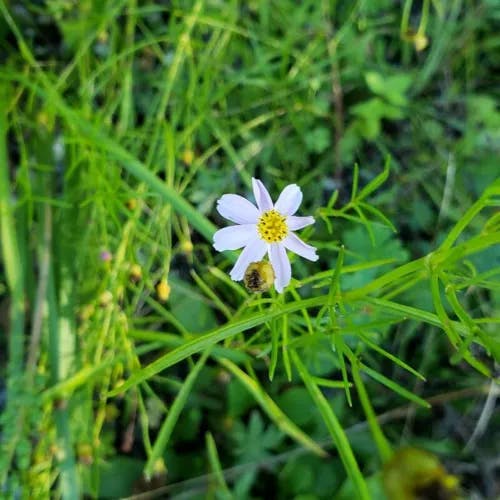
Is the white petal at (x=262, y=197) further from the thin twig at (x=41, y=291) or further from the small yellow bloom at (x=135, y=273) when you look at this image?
the thin twig at (x=41, y=291)

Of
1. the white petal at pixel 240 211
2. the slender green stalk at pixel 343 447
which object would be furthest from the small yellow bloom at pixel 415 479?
the white petal at pixel 240 211

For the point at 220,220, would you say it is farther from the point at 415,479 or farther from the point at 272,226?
the point at 415,479

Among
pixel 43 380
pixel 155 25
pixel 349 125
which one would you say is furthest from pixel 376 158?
pixel 43 380

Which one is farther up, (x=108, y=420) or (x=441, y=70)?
(x=441, y=70)

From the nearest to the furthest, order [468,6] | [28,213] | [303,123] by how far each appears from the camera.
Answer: [28,213], [303,123], [468,6]

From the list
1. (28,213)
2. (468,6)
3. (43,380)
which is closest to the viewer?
(43,380)

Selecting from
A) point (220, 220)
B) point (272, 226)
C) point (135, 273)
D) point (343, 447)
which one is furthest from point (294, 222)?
point (220, 220)

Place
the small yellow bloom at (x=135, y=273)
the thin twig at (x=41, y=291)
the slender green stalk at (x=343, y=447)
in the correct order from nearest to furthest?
the slender green stalk at (x=343, y=447), the small yellow bloom at (x=135, y=273), the thin twig at (x=41, y=291)

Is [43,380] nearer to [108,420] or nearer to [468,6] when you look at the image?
[108,420]
